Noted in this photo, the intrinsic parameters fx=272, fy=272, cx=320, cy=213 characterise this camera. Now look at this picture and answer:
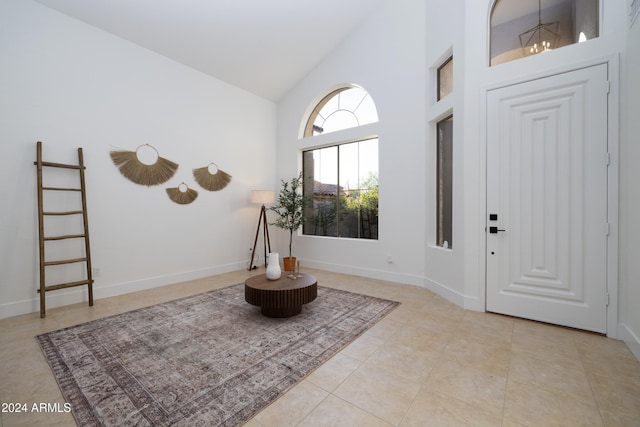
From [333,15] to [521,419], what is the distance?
5.38 m

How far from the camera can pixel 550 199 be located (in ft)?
9.06

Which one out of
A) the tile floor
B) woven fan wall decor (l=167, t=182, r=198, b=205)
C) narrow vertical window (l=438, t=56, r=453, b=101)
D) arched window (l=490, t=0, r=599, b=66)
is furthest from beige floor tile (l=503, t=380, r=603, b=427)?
woven fan wall decor (l=167, t=182, r=198, b=205)

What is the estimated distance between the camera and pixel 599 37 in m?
2.53

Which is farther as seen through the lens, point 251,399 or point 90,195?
point 90,195

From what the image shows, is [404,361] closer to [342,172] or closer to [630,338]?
[630,338]

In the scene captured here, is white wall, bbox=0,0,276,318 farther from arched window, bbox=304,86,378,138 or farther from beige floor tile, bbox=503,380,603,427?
beige floor tile, bbox=503,380,603,427

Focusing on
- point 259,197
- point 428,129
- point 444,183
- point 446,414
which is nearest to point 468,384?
point 446,414

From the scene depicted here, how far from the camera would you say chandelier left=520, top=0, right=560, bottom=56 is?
281cm

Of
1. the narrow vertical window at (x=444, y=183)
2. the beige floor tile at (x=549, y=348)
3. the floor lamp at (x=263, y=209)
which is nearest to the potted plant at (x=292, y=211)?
the floor lamp at (x=263, y=209)

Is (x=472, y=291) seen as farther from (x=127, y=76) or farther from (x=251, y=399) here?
(x=127, y=76)

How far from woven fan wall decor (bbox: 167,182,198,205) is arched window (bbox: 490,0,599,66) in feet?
15.3

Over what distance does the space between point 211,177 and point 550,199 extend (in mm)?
4854

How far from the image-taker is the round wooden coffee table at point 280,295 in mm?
2812

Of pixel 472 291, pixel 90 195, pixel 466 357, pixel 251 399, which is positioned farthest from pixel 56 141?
pixel 472 291
